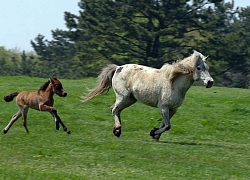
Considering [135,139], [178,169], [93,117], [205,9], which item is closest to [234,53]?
[205,9]

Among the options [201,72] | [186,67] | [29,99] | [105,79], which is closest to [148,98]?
[186,67]

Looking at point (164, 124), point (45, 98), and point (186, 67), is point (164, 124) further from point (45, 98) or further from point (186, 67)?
point (45, 98)

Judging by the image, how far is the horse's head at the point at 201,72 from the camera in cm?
1395

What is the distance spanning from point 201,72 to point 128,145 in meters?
2.31

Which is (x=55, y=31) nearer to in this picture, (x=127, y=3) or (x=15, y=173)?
(x=127, y=3)

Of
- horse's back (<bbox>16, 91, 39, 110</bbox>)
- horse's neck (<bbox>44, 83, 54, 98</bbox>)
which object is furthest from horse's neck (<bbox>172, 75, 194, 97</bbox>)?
horse's back (<bbox>16, 91, 39, 110</bbox>)

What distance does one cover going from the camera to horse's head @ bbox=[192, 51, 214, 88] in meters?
13.9

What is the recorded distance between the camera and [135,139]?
14742mm

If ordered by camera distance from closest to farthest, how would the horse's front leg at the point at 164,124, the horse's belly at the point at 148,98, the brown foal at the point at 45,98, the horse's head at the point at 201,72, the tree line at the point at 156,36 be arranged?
the horse's head at the point at 201,72 < the horse's front leg at the point at 164,124 < the brown foal at the point at 45,98 < the horse's belly at the point at 148,98 < the tree line at the point at 156,36

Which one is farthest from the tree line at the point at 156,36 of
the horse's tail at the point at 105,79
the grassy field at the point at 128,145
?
the horse's tail at the point at 105,79

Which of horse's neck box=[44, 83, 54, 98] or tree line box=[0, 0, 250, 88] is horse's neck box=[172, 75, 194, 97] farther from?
tree line box=[0, 0, 250, 88]

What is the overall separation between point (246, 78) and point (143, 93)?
4182 centimetres

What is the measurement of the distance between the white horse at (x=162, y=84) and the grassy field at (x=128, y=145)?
71cm

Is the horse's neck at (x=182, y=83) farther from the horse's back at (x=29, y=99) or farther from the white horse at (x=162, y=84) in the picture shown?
the horse's back at (x=29, y=99)
